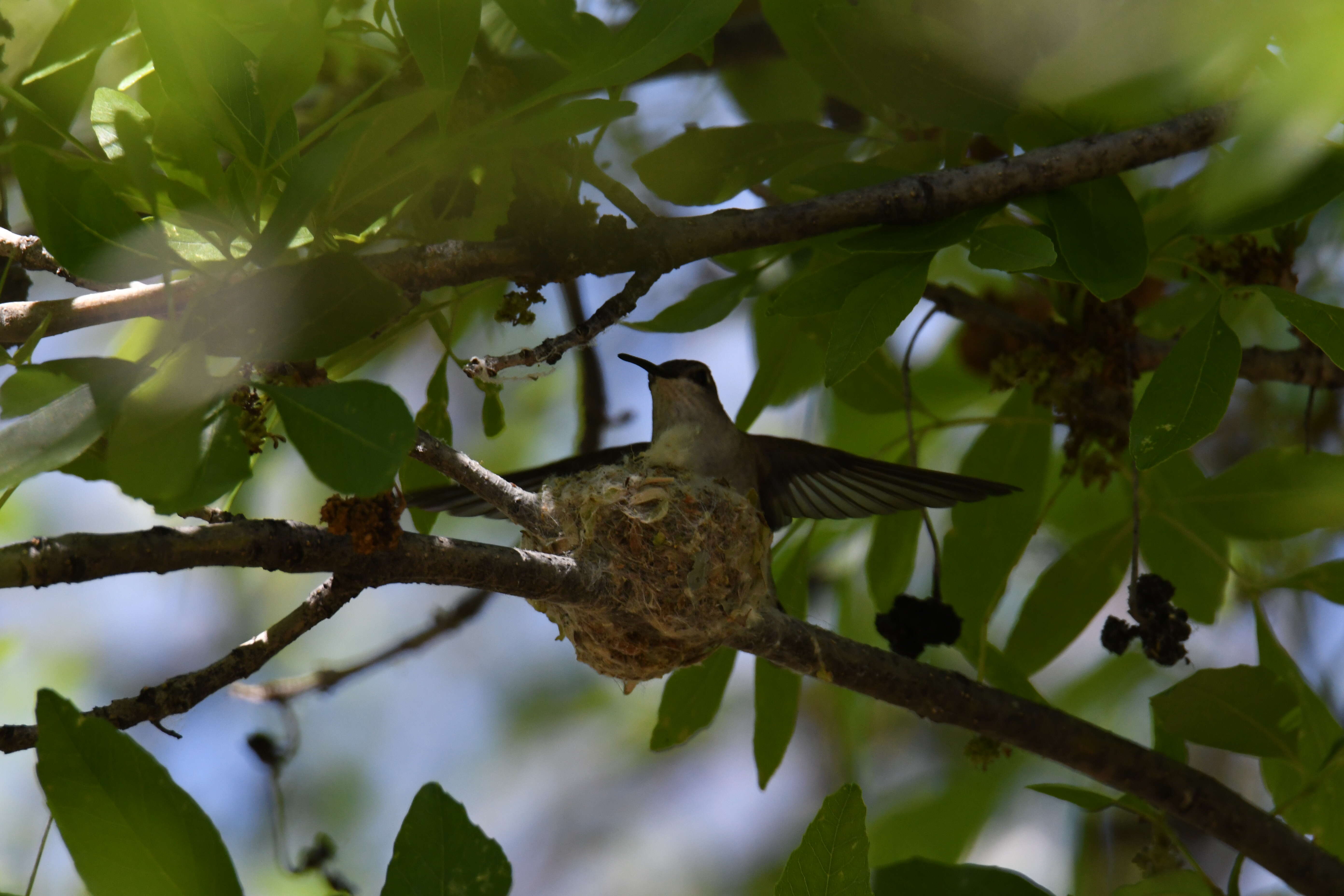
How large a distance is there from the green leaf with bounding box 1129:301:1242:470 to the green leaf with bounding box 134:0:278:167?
1551mm

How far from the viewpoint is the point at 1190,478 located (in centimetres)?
314

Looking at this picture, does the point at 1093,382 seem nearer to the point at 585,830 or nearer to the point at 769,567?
the point at 769,567

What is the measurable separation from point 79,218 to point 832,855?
1.47 metres

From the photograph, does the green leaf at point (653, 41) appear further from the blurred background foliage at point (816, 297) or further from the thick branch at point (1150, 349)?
the thick branch at point (1150, 349)

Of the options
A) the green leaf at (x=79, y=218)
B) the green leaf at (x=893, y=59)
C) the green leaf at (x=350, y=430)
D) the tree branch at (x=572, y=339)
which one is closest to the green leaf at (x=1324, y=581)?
the green leaf at (x=893, y=59)

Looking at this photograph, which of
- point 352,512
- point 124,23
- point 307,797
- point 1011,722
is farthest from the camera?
A: point 307,797

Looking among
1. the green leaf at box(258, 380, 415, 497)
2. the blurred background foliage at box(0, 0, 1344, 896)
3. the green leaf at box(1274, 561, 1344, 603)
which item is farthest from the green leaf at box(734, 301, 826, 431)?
the green leaf at box(258, 380, 415, 497)

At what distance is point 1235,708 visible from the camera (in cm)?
260

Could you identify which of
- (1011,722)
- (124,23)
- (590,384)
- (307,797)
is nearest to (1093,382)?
(1011,722)

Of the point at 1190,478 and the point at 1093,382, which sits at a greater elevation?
the point at 1093,382

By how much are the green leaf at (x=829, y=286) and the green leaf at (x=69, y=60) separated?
1.40 metres

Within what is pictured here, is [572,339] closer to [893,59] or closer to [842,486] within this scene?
[893,59]

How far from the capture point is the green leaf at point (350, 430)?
1.29 metres

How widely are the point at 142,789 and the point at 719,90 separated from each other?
3.54 metres
